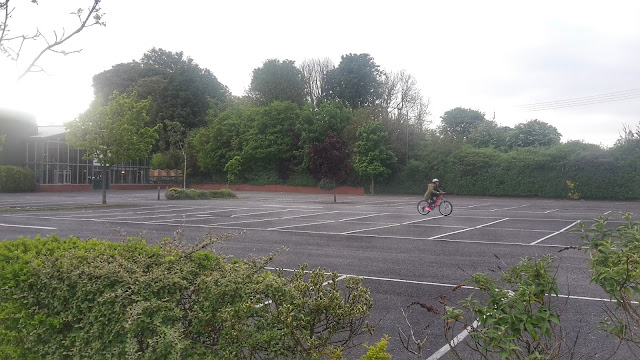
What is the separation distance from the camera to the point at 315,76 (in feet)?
220

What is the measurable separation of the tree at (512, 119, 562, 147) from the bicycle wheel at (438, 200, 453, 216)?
106 ft

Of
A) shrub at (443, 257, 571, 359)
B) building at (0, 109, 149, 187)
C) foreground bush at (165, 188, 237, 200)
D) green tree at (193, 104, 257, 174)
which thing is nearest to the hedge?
green tree at (193, 104, 257, 174)

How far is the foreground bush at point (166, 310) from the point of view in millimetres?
2865

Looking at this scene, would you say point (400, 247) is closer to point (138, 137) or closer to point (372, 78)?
point (138, 137)

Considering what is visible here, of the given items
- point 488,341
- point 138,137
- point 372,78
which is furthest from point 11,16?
point 372,78

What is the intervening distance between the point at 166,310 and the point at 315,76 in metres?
65.5

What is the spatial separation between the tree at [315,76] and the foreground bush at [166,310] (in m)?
62.4

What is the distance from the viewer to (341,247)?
40.4ft

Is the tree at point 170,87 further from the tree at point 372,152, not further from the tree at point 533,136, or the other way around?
the tree at point 533,136

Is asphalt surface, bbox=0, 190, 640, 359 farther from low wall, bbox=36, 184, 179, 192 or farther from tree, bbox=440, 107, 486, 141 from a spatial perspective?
tree, bbox=440, 107, 486, 141

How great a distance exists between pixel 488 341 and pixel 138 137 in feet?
86.8

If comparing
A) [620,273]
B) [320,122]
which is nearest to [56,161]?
[320,122]

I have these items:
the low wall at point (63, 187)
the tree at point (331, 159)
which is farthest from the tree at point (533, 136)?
the low wall at point (63, 187)

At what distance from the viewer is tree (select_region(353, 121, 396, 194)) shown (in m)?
44.5
